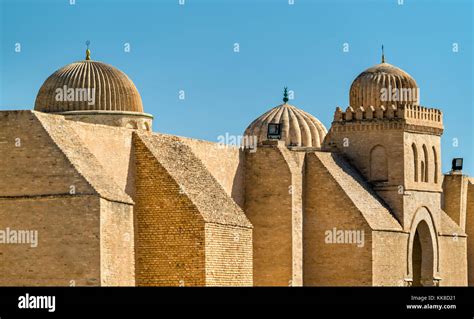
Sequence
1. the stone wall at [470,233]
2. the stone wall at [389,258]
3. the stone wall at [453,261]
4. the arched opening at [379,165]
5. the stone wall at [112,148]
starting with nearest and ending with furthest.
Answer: the stone wall at [112,148] → the stone wall at [389,258] → the arched opening at [379,165] → the stone wall at [453,261] → the stone wall at [470,233]

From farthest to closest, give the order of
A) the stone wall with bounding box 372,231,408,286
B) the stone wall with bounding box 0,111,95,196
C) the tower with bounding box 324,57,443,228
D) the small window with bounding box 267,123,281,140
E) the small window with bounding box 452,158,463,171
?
the small window with bounding box 452,158,463,171 < the tower with bounding box 324,57,443,228 < the small window with bounding box 267,123,281,140 < the stone wall with bounding box 372,231,408,286 < the stone wall with bounding box 0,111,95,196

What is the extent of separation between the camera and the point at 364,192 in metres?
41.0

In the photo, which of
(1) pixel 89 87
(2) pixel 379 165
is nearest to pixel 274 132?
(2) pixel 379 165

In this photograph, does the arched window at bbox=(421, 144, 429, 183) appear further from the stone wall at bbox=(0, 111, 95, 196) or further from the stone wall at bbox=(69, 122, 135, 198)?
the stone wall at bbox=(0, 111, 95, 196)

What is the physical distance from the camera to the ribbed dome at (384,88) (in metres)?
43.6

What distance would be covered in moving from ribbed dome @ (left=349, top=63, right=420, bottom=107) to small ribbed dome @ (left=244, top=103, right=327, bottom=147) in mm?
2794

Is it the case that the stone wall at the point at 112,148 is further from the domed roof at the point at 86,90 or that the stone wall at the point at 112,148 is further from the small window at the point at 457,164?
the small window at the point at 457,164

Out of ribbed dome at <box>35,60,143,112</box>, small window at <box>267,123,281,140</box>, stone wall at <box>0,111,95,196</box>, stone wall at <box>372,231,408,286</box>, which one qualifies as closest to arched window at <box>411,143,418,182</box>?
stone wall at <box>372,231,408,286</box>

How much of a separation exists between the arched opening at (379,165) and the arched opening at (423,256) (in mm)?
2469

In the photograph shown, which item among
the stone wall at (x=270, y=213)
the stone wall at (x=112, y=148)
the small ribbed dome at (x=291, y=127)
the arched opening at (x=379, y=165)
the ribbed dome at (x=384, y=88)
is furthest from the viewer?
the small ribbed dome at (x=291, y=127)

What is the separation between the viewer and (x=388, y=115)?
42031 mm

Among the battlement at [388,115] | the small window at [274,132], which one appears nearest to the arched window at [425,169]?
the battlement at [388,115]

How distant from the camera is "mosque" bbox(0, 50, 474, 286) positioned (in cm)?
2895

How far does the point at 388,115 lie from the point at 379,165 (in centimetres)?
158
